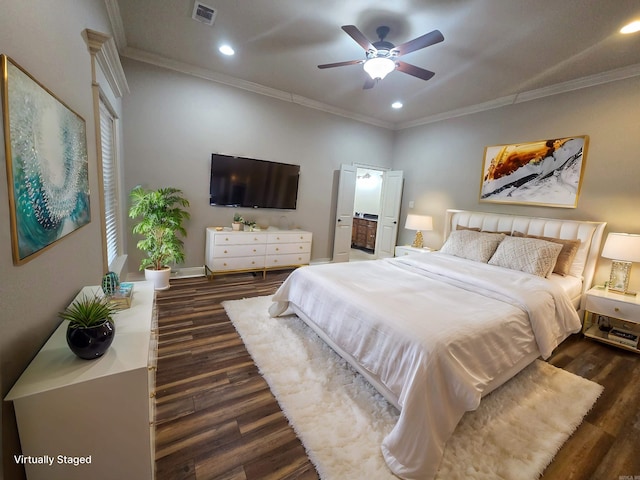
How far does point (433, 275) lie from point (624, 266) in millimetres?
1981

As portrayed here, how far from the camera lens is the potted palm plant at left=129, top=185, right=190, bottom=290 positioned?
320 cm

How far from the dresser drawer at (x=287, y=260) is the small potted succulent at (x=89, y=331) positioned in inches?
123

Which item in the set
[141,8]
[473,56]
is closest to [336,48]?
[473,56]

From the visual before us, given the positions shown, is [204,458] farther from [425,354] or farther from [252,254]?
[252,254]

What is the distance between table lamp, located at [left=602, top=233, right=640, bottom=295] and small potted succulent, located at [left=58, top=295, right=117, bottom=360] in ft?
13.1

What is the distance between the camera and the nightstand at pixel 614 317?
8.33 ft

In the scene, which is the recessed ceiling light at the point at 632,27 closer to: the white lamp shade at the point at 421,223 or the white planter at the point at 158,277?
the white lamp shade at the point at 421,223

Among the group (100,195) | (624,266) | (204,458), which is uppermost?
(100,195)

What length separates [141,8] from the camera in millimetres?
2398

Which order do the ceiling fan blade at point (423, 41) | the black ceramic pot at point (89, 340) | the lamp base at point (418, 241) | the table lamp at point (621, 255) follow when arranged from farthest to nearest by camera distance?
1. the lamp base at point (418, 241)
2. the table lamp at point (621, 255)
3. the ceiling fan blade at point (423, 41)
4. the black ceramic pot at point (89, 340)

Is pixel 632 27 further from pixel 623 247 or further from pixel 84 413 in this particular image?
pixel 84 413

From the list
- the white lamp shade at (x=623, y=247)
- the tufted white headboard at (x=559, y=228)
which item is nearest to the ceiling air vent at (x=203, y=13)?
the tufted white headboard at (x=559, y=228)

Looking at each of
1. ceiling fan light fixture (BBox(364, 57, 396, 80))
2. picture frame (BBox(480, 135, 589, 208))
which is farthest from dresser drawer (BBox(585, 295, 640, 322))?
ceiling fan light fixture (BBox(364, 57, 396, 80))

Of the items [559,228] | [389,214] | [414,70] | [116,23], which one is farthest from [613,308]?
[116,23]
